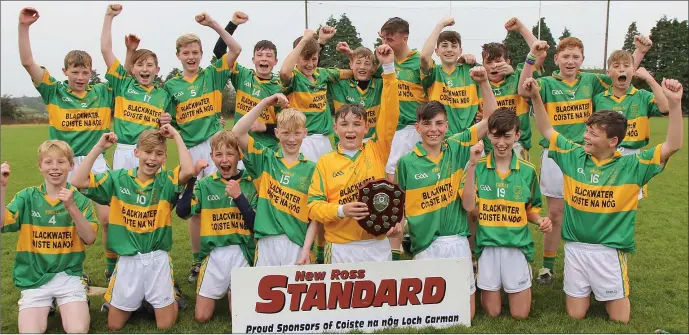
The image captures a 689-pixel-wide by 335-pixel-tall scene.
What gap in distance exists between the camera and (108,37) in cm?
548

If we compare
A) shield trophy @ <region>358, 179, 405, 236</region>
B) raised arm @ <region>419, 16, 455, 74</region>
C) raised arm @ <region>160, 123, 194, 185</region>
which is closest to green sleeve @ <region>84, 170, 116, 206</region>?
raised arm @ <region>160, 123, 194, 185</region>

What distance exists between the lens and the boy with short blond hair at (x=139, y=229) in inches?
174

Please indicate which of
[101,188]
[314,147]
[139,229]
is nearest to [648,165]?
[314,147]

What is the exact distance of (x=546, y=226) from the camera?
14.4 ft

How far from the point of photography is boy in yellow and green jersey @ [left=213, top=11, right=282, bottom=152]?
5.77m

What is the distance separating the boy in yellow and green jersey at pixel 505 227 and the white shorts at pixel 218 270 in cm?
198

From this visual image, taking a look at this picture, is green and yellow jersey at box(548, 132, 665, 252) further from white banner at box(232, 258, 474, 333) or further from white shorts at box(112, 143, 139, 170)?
white shorts at box(112, 143, 139, 170)

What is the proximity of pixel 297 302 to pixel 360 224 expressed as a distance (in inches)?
30.1

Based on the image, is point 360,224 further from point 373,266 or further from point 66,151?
point 66,151

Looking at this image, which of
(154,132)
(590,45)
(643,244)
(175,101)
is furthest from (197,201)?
(590,45)

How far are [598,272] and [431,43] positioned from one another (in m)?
2.47

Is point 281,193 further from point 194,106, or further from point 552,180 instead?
point 552,180

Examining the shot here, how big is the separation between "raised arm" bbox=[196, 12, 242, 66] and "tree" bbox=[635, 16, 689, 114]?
128 feet

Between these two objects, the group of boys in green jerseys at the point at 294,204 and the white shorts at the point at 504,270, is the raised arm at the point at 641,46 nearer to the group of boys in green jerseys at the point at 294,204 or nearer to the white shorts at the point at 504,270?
the group of boys in green jerseys at the point at 294,204
